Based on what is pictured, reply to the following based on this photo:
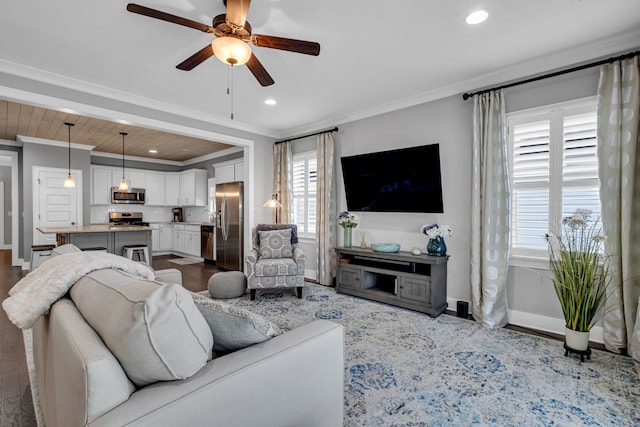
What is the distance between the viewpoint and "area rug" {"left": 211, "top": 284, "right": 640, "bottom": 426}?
71.7 inches

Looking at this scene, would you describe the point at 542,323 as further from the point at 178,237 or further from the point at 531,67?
the point at 178,237

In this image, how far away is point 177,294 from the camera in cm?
102

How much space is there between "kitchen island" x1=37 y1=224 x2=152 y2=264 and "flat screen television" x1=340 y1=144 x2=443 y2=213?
357 cm

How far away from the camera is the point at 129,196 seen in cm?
788

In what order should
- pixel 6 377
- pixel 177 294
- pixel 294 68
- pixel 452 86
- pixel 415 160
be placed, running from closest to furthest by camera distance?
pixel 177 294
pixel 6 377
pixel 294 68
pixel 452 86
pixel 415 160

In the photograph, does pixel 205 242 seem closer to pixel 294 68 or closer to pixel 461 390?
pixel 294 68

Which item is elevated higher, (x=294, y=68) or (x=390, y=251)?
(x=294, y=68)

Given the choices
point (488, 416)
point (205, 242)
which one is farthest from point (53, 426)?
point (205, 242)

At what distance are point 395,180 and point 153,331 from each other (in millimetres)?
3623

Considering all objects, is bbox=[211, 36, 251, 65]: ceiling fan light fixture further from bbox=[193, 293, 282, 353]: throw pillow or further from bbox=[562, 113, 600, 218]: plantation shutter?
bbox=[562, 113, 600, 218]: plantation shutter

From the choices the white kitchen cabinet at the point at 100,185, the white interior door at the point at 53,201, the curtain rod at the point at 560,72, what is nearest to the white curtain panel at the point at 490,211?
the curtain rod at the point at 560,72

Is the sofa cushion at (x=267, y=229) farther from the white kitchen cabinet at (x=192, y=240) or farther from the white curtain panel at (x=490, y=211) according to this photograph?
the white kitchen cabinet at (x=192, y=240)

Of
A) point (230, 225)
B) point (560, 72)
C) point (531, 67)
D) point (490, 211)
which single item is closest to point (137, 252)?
→ point (230, 225)

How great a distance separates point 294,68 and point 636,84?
2.98 meters
